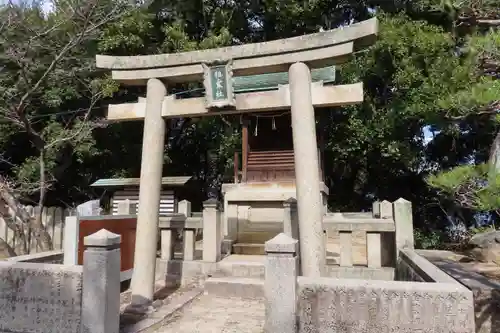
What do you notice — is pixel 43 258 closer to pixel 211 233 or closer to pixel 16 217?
pixel 211 233

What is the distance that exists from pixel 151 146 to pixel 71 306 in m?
3.06

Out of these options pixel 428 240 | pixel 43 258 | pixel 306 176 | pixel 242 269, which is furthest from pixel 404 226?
pixel 428 240

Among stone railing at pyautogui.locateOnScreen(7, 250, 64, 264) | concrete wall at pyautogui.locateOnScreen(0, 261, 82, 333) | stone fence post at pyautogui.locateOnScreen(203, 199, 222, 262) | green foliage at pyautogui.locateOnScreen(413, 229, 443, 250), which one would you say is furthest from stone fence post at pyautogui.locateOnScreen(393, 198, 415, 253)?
green foliage at pyautogui.locateOnScreen(413, 229, 443, 250)

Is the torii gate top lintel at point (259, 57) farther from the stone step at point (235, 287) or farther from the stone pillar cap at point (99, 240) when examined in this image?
the stone step at point (235, 287)

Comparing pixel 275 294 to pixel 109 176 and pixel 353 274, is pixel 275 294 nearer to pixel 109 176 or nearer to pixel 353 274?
pixel 353 274

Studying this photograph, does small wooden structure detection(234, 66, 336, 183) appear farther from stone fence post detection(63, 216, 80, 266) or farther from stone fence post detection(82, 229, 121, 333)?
stone fence post detection(82, 229, 121, 333)

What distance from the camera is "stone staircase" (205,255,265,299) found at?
7.30 metres

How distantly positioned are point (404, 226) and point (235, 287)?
11.7 ft

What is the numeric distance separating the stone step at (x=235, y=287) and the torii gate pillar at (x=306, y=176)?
163 cm

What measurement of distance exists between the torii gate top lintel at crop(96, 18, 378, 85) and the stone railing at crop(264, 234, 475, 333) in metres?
3.49

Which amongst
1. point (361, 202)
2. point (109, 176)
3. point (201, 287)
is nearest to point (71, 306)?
point (201, 287)

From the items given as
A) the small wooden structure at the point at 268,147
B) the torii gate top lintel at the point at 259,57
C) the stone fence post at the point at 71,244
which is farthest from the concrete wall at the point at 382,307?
the small wooden structure at the point at 268,147

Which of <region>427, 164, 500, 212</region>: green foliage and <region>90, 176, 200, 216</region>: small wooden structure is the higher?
<region>90, 176, 200, 216</region>: small wooden structure

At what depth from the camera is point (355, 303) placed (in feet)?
14.0
